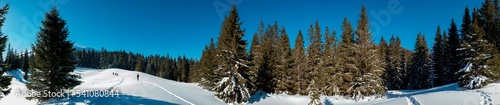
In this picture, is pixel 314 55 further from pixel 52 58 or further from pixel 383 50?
pixel 52 58

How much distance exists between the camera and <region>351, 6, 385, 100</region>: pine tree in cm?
2797

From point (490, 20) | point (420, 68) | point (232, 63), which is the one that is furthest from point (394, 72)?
point (232, 63)

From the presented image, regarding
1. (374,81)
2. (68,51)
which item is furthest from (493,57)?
(68,51)

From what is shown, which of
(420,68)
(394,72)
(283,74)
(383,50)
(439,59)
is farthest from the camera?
(383,50)

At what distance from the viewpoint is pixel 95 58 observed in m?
156

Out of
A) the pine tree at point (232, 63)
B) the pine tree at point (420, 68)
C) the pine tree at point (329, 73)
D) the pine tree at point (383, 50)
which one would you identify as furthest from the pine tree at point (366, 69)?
the pine tree at point (420, 68)

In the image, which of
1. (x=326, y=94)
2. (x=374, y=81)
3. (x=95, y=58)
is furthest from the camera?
(x=95, y=58)

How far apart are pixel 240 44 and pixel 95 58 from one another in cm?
15043

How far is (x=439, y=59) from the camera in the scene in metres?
51.5

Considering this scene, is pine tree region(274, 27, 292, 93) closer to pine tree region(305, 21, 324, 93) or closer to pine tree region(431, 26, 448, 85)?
pine tree region(305, 21, 324, 93)

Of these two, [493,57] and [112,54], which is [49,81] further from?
[112,54]

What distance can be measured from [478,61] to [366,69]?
1137 centimetres

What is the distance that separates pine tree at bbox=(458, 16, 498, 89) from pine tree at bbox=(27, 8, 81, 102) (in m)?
35.6

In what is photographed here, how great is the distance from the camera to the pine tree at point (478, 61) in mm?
28484
